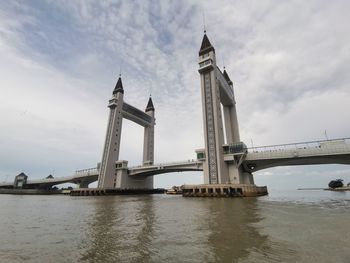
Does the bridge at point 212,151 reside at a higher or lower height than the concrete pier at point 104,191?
higher

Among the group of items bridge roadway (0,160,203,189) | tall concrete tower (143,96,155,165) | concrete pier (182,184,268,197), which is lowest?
concrete pier (182,184,268,197)

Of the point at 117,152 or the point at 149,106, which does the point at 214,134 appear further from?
the point at 149,106

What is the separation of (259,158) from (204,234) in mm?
47128

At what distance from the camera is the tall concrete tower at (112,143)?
7908cm

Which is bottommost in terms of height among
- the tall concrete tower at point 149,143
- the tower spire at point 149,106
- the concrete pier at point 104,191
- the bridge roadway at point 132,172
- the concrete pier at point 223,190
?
the concrete pier at point 223,190

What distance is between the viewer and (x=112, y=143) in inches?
3201

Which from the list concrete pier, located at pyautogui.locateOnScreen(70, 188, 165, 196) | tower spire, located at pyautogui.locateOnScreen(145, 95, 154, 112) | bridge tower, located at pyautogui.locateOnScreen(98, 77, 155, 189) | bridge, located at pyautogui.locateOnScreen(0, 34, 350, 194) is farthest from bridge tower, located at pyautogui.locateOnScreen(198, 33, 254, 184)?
tower spire, located at pyautogui.locateOnScreen(145, 95, 154, 112)

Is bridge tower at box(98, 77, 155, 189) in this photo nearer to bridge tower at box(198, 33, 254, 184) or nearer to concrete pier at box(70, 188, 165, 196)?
concrete pier at box(70, 188, 165, 196)

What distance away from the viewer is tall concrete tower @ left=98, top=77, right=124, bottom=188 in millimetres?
79081

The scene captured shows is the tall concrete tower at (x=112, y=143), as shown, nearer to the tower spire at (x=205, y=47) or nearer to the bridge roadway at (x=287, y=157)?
the bridge roadway at (x=287, y=157)

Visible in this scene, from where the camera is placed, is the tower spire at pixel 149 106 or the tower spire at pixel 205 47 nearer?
the tower spire at pixel 205 47

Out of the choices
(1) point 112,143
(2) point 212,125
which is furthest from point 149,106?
(2) point 212,125

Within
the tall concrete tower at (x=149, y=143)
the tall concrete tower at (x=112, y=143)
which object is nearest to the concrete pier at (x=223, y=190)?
the tall concrete tower at (x=112, y=143)

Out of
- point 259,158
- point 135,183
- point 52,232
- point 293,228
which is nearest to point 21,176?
point 135,183
